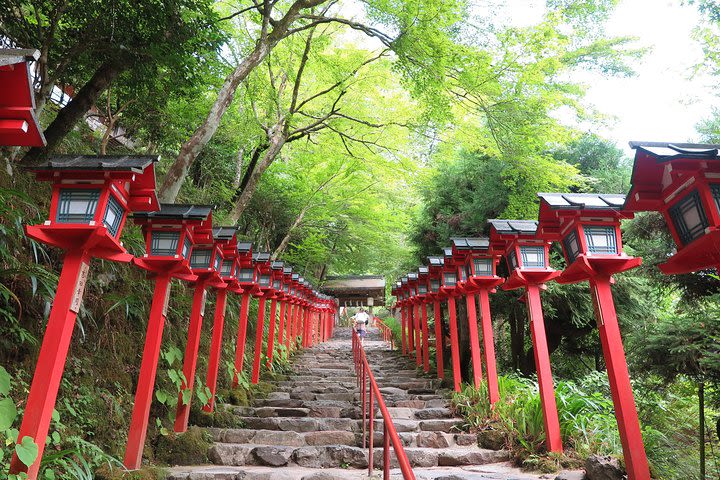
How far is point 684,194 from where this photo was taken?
9.97 feet

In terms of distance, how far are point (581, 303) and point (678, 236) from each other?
314 inches

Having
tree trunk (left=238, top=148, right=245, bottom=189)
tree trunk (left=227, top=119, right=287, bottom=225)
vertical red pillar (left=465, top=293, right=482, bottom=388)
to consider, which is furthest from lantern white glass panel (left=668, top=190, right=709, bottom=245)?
tree trunk (left=238, top=148, right=245, bottom=189)

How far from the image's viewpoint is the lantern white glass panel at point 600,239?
4383 mm

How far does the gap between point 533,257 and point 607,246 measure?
5.00 ft

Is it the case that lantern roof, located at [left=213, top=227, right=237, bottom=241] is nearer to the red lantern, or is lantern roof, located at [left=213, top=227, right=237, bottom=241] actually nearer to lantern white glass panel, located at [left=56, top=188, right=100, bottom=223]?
lantern white glass panel, located at [left=56, top=188, right=100, bottom=223]

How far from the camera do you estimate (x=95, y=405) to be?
14.6 ft

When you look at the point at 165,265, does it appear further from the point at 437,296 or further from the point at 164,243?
the point at 437,296

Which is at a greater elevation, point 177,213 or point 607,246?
point 177,213

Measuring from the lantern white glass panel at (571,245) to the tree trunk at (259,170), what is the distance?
7.12 m

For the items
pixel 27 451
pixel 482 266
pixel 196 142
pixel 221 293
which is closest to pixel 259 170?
pixel 196 142

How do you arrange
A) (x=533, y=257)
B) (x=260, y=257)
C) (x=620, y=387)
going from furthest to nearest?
1. (x=260, y=257)
2. (x=533, y=257)
3. (x=620, y=387)

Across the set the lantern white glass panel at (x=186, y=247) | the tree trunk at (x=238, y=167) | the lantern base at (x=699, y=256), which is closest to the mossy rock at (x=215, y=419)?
the lantern white glass panel at (x=186, y=247)

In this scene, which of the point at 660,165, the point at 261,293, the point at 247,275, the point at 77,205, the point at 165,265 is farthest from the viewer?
the point at 261,293

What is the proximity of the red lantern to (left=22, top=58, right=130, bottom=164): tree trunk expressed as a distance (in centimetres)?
580
